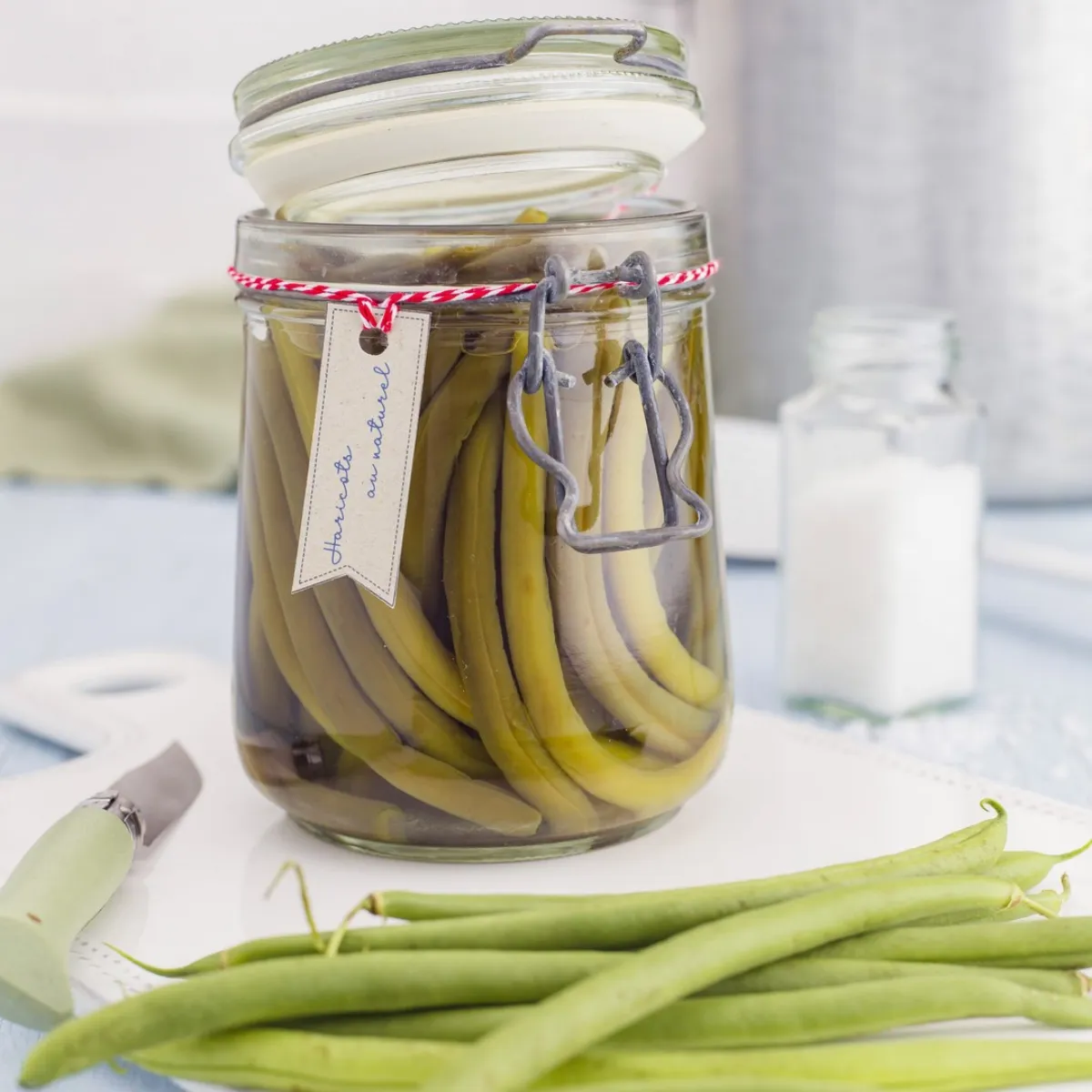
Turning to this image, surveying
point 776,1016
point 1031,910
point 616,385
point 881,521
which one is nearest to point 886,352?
point 881,521

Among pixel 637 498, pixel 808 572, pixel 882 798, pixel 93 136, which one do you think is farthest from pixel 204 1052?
pixel 93 136

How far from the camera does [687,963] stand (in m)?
0.61

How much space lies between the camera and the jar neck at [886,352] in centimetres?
122

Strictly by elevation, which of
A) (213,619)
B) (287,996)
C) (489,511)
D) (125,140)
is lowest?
(213,619)

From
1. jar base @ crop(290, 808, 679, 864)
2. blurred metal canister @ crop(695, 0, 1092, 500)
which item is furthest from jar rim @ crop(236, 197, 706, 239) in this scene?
blurred metal canister @ crop(695, 0, 1092, 500)

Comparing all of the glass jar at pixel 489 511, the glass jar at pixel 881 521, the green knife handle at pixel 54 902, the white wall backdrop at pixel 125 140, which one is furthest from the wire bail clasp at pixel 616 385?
the white wall backdrop at pixel 125 140

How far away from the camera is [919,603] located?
120 cm

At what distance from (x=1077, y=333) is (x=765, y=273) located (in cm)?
36

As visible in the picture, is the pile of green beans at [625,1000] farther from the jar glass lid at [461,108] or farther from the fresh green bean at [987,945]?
the jar glass lid at [461,108]

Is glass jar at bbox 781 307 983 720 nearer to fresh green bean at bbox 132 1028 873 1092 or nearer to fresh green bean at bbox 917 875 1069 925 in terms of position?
fresh green bean at bbox 917 875 1069 925

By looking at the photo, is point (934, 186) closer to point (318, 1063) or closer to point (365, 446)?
point (365, 446)

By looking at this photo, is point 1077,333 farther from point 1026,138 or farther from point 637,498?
point 637,498

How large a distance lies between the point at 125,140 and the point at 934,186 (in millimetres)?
1533

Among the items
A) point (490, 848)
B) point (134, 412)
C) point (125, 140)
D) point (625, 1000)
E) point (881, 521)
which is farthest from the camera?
point (125, 140)
